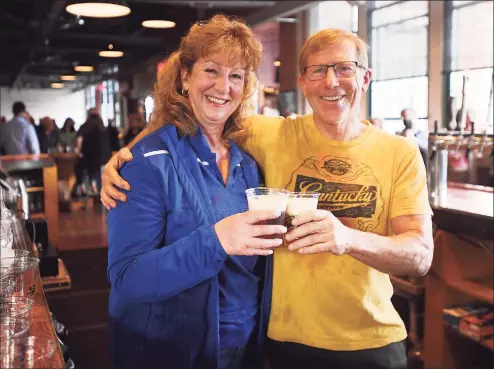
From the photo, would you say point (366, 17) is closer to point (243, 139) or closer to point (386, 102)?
point (386, 102)

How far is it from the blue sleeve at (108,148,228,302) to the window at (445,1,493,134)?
24.3 feet

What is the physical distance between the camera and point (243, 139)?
80.7 inches

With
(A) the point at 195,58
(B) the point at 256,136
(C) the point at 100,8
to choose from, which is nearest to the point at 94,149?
(C) the point at 100,8

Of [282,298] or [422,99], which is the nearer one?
[282,298]

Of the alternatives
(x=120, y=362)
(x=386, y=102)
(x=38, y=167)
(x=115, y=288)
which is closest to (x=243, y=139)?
(x=115, y=288)

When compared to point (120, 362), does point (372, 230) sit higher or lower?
higher

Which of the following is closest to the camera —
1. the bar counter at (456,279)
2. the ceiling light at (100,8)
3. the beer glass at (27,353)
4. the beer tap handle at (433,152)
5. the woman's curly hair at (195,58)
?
the beer glass at (27,353)

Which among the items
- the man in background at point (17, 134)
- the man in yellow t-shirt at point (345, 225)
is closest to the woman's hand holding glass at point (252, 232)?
the man in yellow t-shirt at point (345, 225)

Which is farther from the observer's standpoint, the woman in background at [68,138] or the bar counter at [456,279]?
the woman in background at [68,138]

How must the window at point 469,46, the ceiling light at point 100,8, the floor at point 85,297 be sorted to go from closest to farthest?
the floor at point 85,297
the ceiling light at point 100,8
the window at point 469,46

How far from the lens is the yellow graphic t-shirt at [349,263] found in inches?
73.9

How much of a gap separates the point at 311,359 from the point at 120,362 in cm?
65

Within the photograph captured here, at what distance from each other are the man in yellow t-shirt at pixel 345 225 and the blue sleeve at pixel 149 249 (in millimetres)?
442

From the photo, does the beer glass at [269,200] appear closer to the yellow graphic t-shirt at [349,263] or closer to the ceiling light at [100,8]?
the yellow graphic t-shirt at [349,263]
